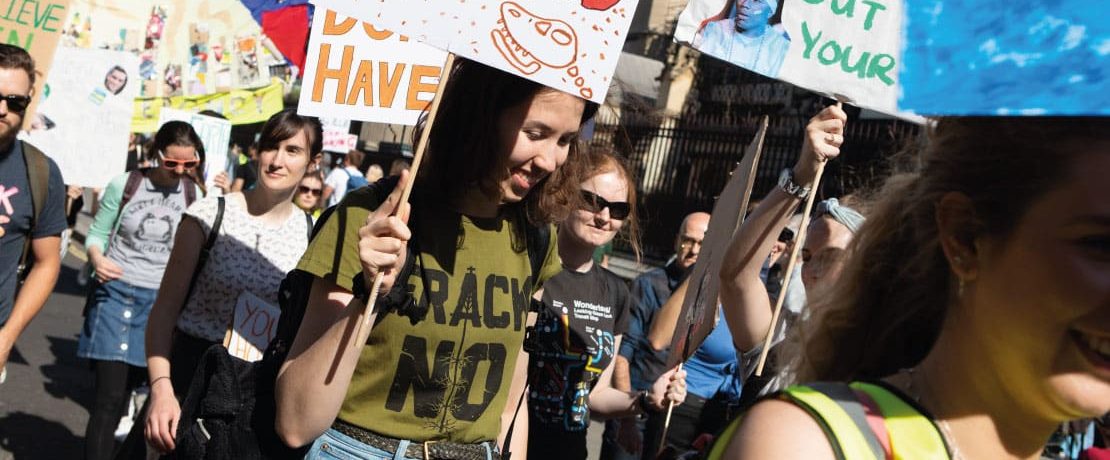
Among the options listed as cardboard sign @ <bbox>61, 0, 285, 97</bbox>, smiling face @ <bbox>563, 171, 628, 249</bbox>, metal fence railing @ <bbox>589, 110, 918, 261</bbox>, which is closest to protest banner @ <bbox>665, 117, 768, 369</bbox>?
smiling face @ <bbox>563, 171, 628, 249</bbox>

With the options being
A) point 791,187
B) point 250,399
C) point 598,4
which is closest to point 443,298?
point 250,399

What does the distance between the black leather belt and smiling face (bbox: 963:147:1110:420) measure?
1570mm

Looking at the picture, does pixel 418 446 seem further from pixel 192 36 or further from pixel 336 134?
A: pixel 336 134

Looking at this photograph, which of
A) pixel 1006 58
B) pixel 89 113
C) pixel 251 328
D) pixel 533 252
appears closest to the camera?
pixel 1006 58

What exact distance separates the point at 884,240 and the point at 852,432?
1.45ft

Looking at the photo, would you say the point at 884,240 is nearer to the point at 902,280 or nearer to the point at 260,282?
the point at 902,280

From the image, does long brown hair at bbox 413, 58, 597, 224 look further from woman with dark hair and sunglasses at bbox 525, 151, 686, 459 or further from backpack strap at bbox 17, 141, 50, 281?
backpack strap at bbox 17, 141, 50, 281

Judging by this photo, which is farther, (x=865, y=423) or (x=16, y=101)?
(x=16, y=101)

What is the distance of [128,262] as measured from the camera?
21.0 feet

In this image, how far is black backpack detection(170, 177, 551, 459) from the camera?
2.79m

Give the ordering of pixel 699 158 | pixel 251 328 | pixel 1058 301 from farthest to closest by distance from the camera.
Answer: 1. pixel 699 158
2. pixel 251 328
3. pixel 1058 301

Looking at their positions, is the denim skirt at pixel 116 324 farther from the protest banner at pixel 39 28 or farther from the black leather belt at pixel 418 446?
the black leather belt at pixel 418 446

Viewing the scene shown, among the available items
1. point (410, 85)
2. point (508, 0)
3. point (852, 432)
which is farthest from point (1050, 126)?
point (410, 85)

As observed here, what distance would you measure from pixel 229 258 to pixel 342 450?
6.24 ft
